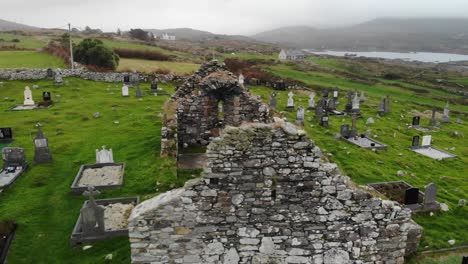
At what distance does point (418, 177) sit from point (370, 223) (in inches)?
447

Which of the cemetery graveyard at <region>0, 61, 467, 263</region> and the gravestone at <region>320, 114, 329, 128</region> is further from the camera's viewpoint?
the gravestone at <region>320, 114, 329, 128</region>

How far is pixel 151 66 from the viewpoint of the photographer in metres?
48.2

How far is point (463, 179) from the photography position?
17203 millimetres

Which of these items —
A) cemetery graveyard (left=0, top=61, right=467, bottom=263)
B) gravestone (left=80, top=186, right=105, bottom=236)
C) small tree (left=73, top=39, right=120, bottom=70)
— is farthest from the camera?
small tree (left=73, top=39, right=120, bottom=70)

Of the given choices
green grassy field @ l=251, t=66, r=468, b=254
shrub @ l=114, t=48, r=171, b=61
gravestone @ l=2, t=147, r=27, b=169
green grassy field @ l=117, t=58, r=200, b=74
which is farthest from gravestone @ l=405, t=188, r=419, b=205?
shrub @ l=114, t=48, r=171, b=61

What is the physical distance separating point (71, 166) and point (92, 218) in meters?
6.84

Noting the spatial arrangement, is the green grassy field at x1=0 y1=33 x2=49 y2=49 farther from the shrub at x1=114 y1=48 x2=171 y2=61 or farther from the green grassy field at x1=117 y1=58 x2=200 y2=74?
the green grassy field at x1=117 y1=58 x2=200 y2=74

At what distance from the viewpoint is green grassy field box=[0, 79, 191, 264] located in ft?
34.6

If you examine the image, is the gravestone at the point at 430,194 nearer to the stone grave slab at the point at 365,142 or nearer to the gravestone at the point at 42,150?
the stone grave slab at the point at 365,142

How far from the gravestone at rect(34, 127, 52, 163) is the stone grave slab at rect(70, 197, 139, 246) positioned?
6134mm

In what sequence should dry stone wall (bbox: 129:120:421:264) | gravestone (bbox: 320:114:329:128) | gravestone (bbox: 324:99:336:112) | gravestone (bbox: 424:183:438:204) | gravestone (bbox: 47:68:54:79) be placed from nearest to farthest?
dry stone wall (bbox: 129:120:421:264) < gravestone (bbox: 424:183:438:204) < gravestone (bbox: 320:114:329:128) < gravestone (bbox: 324:99:336:112) < gravestone (bbox: 47:68:54:79)

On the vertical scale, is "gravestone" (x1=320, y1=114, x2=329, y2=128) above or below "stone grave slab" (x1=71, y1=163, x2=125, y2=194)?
above

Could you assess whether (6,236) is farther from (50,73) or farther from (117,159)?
(50,73)

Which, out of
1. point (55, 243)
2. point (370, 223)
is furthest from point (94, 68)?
point (370, 223)
